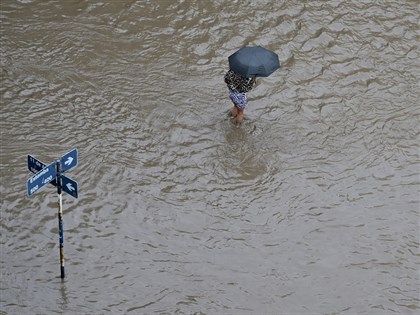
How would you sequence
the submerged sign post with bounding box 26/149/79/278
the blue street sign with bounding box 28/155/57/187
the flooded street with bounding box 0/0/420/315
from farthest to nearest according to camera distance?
the flooded street with bounding box 0/0/420/315 → the blue street sign with bounding box 28/155/57/187 → the submerged sign post with bounding box 26/149/79/278

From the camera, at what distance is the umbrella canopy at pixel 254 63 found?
11227 millimetres

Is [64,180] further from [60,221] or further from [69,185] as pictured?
[60,221]

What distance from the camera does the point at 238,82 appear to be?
11531 millimetres

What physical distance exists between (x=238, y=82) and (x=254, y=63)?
17.0 inches

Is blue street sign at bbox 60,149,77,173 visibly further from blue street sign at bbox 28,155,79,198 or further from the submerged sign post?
blue street sign at bbox 28,155,79,198

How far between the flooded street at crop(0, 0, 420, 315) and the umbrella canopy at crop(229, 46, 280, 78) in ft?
3.32

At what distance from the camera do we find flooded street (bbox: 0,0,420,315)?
30.8 feet

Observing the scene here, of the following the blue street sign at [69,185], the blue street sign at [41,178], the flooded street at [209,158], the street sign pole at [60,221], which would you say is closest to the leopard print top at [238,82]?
the flooded street at [209,158]

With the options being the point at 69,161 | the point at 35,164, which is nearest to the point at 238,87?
the point at 69,161

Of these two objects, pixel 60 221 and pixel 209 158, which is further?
pixel 209 158

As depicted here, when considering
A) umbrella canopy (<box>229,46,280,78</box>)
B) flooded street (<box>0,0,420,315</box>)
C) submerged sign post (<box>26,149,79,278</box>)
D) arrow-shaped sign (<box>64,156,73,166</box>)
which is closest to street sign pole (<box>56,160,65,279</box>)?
submerged sign post (<box>26,149,79,278</box>)

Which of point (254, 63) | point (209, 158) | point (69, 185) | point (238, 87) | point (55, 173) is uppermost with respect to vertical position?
point (55, 173)

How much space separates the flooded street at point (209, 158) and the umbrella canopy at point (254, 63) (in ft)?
3.32

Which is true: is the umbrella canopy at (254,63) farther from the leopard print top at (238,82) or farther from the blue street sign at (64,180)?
the blue street sign at (64,180)
